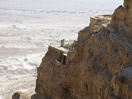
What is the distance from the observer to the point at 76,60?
46.3 ft

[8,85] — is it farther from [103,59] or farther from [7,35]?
[7,35]

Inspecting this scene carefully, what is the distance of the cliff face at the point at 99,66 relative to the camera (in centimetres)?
903

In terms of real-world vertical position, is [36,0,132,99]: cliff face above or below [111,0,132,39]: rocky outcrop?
below

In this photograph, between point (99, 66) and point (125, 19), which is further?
point (125, 19)

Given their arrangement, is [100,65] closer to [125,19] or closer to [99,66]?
[99,66]

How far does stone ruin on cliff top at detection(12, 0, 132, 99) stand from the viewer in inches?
356

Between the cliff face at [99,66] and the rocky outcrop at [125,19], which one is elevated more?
the rocky outcrop at [125,19]

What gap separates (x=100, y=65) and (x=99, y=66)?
8cm

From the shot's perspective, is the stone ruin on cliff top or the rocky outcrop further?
the rocky outcrop

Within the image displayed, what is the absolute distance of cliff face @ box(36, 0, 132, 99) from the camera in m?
9.03

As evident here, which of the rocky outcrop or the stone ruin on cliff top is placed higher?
the rocky outcrop

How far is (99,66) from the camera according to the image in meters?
10.9

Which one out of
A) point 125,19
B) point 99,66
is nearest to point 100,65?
point 99,66

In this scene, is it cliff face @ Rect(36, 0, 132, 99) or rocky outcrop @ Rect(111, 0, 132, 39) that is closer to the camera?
cliff face @ Rect(36, 0, 132, 99)
